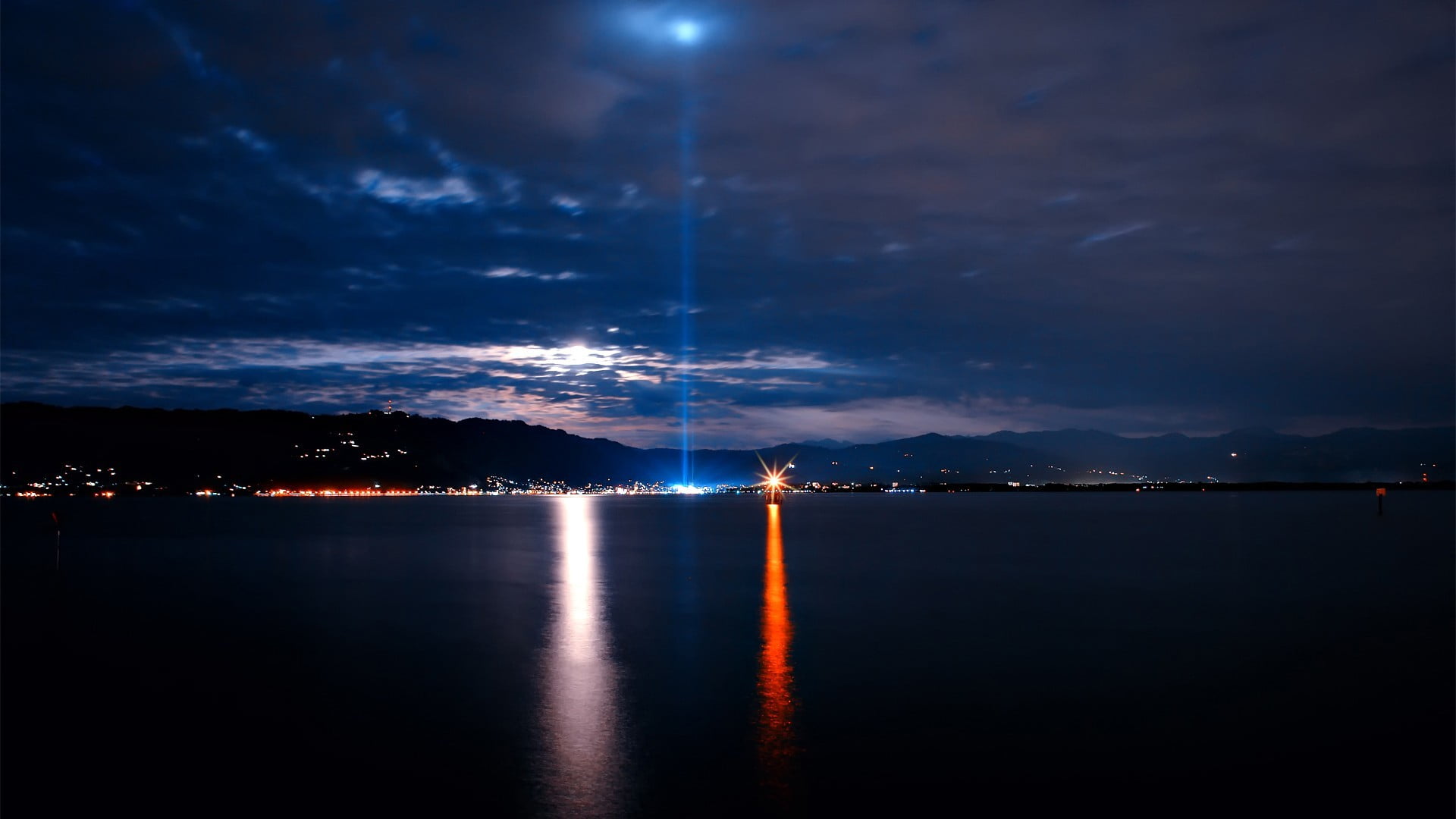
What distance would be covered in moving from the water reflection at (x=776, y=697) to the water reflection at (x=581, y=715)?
5.68 feet

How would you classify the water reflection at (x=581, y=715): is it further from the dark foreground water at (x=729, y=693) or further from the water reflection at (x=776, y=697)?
the water reflection at (x=776, y=697)

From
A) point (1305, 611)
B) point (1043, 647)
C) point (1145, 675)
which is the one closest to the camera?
point (1145, 675)

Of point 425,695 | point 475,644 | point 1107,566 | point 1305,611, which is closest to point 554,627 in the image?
point 475,644

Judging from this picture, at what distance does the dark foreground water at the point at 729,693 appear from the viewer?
9.93 m

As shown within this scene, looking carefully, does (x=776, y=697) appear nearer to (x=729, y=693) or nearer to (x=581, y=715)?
(x=729, y=693)

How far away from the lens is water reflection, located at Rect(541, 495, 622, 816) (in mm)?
9672

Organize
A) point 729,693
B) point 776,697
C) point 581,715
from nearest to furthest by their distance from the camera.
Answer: point 581,715, point 776,697, point 729,693

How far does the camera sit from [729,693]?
14.6m

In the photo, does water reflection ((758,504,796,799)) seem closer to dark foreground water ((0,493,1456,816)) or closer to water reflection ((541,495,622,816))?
dark foreground water ((0,493,1456,816))

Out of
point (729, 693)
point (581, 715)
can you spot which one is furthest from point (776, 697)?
point (581, 715)

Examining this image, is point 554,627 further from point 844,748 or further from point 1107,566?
point 1107,566

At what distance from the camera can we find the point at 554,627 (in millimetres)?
21922

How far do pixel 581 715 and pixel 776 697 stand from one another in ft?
9.78

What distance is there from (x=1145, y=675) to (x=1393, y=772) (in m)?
5.45
